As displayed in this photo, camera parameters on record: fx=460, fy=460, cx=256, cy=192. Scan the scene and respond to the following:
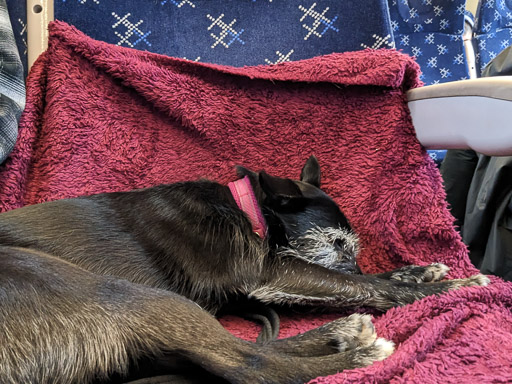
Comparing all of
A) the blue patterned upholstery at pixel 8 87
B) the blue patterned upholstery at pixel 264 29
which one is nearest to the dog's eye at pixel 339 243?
the blue patterned upholstery at pixel 264 29

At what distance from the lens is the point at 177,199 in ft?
5.99

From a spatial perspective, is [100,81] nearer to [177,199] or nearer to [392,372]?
[177,199]

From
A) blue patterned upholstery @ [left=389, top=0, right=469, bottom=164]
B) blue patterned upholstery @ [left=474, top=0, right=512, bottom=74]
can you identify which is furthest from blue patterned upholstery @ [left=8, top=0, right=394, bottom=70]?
blue patterned upholstery @ [left=474, top=0, right=512, bottom=74]

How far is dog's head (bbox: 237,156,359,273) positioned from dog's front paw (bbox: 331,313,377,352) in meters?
0.45

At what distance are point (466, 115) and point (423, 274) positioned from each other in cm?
64

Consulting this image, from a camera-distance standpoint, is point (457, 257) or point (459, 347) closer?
point (459, 347)

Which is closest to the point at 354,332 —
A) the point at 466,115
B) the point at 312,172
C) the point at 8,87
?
the point at 312,172

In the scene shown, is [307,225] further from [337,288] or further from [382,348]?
[382,348]

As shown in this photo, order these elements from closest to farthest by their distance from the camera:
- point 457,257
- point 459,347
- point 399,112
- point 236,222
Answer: point 459,347 → point 236,222 → point 457,257 → point 399,112

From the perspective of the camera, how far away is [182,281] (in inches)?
64.4

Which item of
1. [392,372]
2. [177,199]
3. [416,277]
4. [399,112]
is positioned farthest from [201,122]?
[392,372]

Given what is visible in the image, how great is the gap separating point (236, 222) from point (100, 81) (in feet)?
3.25

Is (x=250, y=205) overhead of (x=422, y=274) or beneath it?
overhead

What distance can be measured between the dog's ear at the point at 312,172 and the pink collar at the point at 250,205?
28 centimetres
